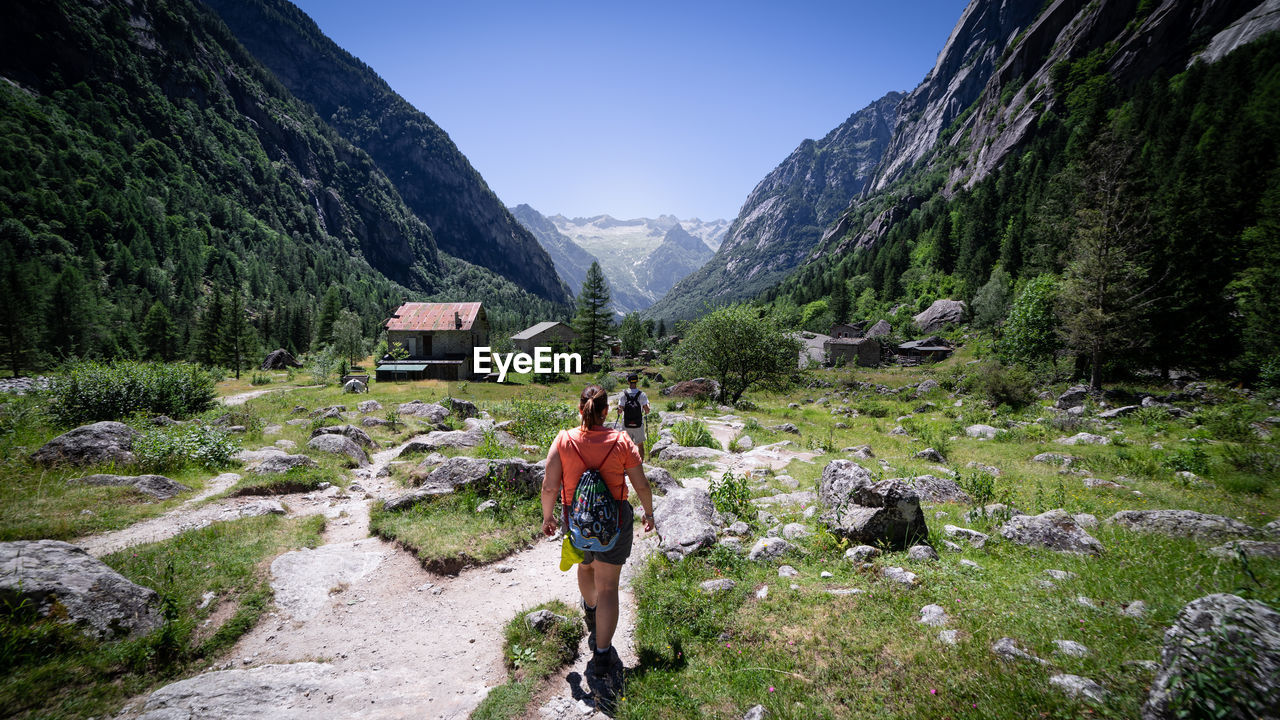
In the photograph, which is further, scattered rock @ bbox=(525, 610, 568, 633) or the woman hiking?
scattered rock @ bbox=(525, 610, 568, 633)

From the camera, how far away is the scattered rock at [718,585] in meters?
6.22

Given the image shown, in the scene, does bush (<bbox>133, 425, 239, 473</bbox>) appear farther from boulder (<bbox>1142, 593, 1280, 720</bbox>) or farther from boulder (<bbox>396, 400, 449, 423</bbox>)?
boulder (<bbox>1142, 593, 1280, 720</bbox>)

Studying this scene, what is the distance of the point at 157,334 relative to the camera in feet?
218

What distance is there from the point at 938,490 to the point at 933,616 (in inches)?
262

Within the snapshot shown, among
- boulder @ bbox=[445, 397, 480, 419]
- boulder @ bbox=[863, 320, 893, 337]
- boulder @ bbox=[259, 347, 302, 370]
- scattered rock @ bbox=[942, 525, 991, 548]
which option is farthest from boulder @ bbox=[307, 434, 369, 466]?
boulder @ bbox=[863, 320, 893, 337]

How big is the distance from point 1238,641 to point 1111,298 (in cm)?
3190

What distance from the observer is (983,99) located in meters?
136

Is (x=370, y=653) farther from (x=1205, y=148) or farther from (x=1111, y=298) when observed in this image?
(x=1205, y=148)

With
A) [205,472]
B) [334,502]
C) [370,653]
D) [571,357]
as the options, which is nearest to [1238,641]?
[370,653]

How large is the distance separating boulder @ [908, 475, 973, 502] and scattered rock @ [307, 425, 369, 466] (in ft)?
54.0

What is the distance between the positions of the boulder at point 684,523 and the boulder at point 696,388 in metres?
25.2

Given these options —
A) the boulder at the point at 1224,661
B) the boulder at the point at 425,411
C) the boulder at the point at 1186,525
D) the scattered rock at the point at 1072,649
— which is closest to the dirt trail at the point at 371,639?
the scattered rock at the point at 1072,649

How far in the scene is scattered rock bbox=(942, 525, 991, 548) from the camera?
23.5ft

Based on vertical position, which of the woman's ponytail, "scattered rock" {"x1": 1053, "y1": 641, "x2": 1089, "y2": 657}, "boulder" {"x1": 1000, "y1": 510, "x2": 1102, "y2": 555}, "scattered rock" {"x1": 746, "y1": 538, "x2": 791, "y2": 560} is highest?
the woman's ponytail
